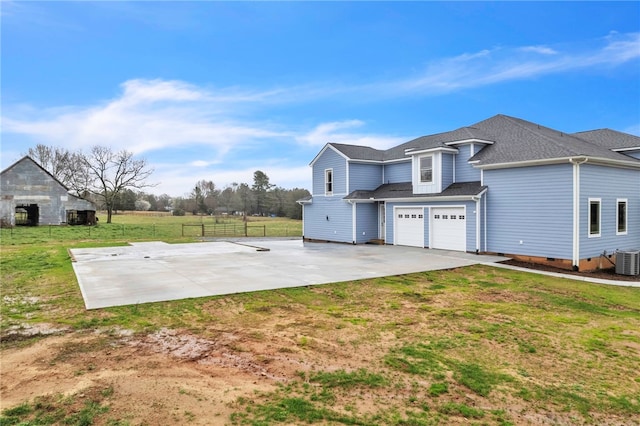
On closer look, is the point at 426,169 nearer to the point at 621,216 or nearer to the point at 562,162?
the point at 562,162

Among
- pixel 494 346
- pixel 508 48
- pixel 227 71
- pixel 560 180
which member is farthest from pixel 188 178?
pixel 494 346

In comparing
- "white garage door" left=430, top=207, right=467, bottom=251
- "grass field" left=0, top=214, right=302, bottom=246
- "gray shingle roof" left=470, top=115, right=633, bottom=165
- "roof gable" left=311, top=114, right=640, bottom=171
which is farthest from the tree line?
"gray shingle roof" left=470, top=115, right=633, bottom=165

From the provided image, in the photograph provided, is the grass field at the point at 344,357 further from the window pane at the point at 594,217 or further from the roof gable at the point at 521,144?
the roof gable at the point at 521,144

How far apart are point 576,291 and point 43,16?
697 inches

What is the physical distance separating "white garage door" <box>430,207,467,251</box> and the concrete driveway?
27.4 inches

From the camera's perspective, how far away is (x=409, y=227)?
19.0 metres

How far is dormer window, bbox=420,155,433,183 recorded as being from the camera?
1777cm

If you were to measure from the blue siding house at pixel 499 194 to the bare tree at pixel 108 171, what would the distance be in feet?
105

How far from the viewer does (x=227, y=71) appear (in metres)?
21.6

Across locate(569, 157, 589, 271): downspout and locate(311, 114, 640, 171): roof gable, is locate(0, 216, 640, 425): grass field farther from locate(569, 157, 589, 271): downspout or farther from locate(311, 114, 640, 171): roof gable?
locate(311, 114, 640, 171): roof gable

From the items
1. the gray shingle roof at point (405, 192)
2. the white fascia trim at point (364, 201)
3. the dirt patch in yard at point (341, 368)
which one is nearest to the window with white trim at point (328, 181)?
the gray shingle roof at point (405, 192)

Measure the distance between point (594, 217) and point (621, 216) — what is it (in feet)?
7.66

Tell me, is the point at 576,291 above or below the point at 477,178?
below

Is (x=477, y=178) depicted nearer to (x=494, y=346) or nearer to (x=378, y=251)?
(x=378, y=251)
